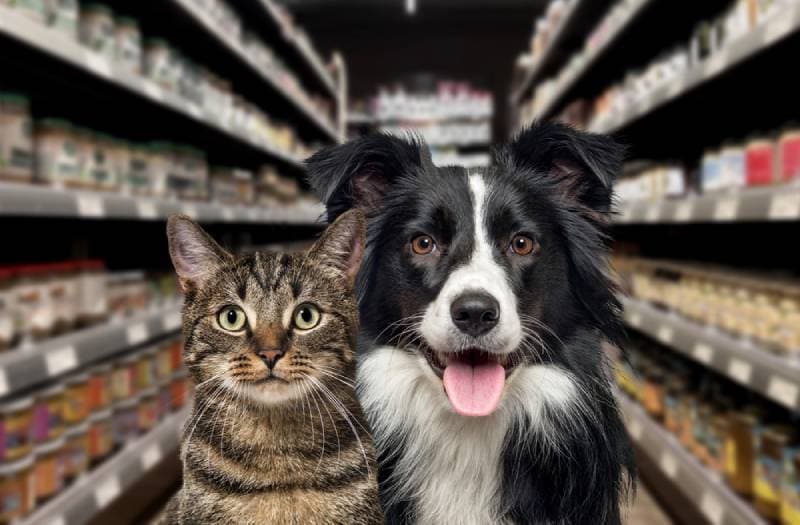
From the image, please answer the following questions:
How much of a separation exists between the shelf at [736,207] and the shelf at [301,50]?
9.42 ft

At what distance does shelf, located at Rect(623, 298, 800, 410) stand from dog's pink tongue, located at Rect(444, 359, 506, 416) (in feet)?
4.54

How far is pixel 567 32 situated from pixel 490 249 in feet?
15.3

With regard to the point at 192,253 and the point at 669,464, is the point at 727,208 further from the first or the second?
the point at 192,253

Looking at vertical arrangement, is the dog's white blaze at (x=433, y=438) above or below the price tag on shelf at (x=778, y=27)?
below

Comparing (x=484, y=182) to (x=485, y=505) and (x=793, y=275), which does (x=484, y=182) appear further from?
(x=793, y=275)

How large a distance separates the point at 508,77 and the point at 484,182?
28.8 ft

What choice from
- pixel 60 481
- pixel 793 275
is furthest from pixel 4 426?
pixel 793 275

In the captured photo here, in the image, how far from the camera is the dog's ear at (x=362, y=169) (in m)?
0.44

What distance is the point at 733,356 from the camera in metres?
2.32

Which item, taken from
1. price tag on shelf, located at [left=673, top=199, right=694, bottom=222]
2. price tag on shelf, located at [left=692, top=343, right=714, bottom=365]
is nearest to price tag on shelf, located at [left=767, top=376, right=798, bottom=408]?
price tag on shelf, located at [left=692, top=343, right=714, bottom=365]

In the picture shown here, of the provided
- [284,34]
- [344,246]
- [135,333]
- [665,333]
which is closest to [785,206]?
[665,333]

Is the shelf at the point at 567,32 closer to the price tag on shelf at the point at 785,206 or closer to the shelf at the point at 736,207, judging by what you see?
the shelf at the point at 736,207

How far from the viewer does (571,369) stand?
600 millimetres

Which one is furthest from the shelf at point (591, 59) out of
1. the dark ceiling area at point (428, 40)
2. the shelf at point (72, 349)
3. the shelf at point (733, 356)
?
the dark ceiling area at point (428, 40)
